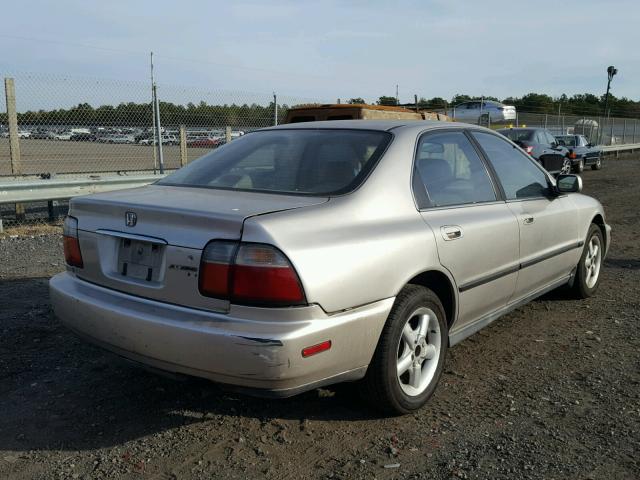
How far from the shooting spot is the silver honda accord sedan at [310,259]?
254 cm

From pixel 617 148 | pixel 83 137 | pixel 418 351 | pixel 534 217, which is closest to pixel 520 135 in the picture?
pixel 83 137

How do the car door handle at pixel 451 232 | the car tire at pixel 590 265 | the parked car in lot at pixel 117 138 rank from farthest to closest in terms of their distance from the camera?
1. the parked car in lot at pixel 117 138
2. the car tire at pixel 590 265
3. the car door handle at pixel 451 232

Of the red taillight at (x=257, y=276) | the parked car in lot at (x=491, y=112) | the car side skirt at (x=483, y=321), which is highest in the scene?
the parked car in lot at (x=491, y=112)

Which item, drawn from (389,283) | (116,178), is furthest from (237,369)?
(116,178)

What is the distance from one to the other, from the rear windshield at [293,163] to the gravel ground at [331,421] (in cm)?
111

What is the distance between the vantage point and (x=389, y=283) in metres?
2.89

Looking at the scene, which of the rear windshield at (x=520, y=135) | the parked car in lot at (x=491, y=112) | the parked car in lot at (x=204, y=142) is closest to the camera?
the parked car in lot at (x=204, y=142)

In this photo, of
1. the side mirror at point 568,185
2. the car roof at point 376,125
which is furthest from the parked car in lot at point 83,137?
the side mirror at point 568,185

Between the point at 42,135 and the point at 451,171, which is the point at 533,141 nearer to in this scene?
the point at 42,135

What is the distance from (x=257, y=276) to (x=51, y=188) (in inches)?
256

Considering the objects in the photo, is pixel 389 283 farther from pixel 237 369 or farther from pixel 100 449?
pixel 100 449

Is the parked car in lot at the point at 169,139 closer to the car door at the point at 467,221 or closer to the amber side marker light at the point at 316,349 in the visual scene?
the car door at the point at 467,221

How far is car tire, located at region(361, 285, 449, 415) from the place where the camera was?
293 centimetres

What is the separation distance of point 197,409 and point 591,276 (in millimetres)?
3806
